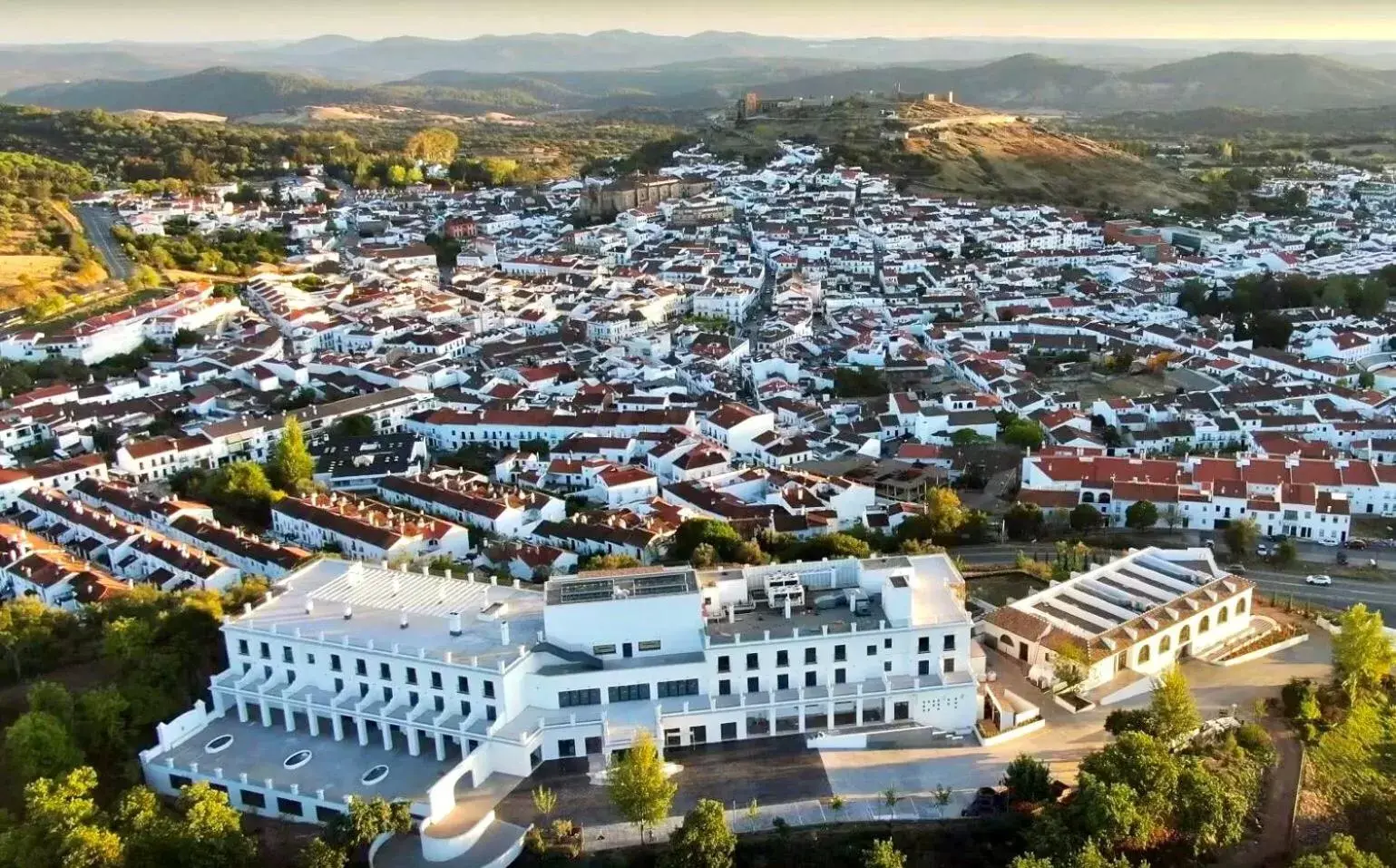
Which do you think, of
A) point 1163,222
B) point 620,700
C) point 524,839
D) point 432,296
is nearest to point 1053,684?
point 620,700

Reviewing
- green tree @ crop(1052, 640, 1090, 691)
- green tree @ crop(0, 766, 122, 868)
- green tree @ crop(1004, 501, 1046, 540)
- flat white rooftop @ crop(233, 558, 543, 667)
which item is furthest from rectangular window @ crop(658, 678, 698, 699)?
green tree @ crop(1004, 501, 1046, 540)

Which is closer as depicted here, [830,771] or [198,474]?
[830,771]

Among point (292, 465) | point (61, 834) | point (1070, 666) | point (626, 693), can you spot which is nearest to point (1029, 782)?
point (1070, 666)

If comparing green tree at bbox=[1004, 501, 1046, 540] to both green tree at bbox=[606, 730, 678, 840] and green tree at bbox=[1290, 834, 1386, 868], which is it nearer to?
green tree at bbox=[1290, 834, 1386, 868]

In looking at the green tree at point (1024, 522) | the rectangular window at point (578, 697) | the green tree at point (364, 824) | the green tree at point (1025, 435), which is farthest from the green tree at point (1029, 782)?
the green tree at point (1025, 435)

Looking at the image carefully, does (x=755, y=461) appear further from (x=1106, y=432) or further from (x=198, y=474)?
(x=198, y=474)

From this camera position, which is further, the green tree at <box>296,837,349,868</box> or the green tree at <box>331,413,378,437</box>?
the green tree at <box>331,413,378,437</box>

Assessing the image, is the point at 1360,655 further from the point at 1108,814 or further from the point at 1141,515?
the point at 1141,515
